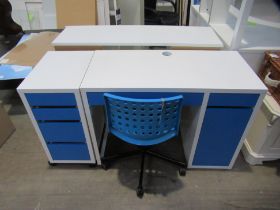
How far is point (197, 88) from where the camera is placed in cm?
111

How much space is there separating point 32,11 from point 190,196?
3.12 metres

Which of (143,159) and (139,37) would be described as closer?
(143,159)

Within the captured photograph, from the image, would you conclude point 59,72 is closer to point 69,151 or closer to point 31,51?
point 69,151

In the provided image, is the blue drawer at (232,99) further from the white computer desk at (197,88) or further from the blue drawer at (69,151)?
the blue drawer at (69,151)

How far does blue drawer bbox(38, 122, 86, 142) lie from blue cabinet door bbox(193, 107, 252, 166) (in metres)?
0.80

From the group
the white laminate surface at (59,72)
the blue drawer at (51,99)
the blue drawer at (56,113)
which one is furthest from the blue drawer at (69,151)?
the white laminate surface at (59,72)

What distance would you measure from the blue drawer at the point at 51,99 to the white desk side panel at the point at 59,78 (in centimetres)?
2

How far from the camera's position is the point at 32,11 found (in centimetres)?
295

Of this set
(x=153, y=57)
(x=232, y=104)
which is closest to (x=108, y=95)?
(x=153, y=57)

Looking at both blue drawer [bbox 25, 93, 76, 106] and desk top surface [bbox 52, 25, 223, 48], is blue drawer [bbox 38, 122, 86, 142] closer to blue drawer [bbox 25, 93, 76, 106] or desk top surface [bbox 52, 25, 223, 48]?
blue drawer [bbox 25, 93, 76, 106]

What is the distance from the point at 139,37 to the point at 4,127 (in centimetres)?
139

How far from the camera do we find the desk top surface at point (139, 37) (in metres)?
1.58

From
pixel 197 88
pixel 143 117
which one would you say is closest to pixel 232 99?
pixel 197 88

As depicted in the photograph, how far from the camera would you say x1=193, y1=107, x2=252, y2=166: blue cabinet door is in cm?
122
